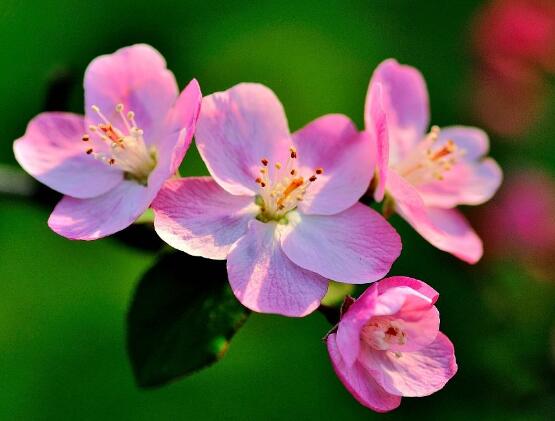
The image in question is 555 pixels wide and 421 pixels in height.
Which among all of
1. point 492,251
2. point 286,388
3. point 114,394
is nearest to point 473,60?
point 492,251

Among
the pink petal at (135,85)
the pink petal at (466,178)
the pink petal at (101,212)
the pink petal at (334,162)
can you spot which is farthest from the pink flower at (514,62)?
the pink petal at (101,212)

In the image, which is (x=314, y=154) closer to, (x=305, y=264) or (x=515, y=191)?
(x=305, y=264)

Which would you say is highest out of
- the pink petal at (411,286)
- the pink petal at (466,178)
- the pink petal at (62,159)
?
the pink petal at (62,159)

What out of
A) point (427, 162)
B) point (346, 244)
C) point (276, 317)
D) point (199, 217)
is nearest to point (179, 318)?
point (199, 217)

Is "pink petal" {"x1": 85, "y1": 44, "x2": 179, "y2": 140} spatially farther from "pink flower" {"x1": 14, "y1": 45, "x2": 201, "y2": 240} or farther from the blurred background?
the blurred background

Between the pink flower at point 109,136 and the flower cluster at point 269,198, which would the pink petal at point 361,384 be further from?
the pink flower at point 109,136

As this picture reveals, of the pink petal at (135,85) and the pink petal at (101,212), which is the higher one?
the pink petal at (135,85)

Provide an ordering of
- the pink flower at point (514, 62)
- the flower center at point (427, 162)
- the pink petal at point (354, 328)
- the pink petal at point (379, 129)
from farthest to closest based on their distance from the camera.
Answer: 1. the pink flower at point (514, 62)
2. the flower center at point (427, 162)
3. the pink petal at point (379, 129)
4. the pink petal at point (354, 328)
